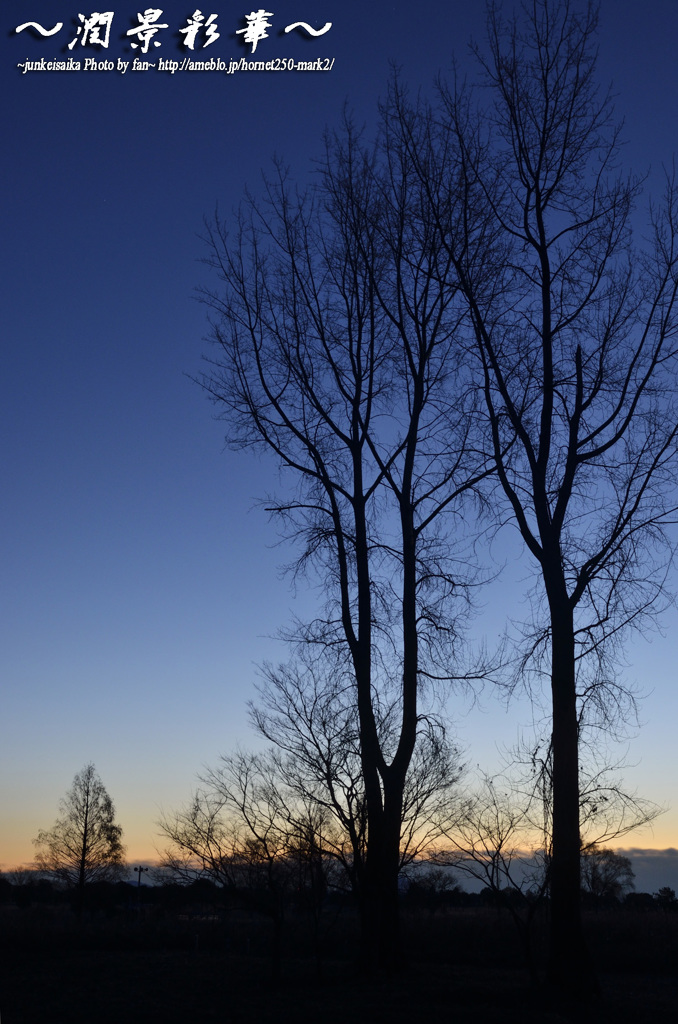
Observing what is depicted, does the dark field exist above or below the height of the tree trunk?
below

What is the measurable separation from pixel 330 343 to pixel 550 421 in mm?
5351

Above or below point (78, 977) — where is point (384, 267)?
above

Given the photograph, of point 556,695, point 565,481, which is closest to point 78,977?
point 556,695

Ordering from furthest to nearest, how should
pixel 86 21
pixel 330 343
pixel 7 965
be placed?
pixel 7 965 → pixel 330 343 → pixel 86 21

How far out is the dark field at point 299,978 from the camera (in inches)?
421

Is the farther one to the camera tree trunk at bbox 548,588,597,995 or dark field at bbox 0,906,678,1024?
dark field at bbox 0,906,678,1024

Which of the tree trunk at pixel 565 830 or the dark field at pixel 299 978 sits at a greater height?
the tree trunk at pixel 565 830

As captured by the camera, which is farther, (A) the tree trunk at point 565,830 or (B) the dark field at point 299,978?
(B) the dark field at point 299,978

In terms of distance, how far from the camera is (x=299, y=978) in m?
14.4

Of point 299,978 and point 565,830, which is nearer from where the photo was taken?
point 565,830

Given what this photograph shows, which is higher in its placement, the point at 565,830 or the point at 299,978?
the point at 565,830

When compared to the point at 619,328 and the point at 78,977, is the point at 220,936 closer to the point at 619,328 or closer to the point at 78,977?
the point at 78,977

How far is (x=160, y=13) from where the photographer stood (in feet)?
48.5

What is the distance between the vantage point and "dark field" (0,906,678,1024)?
10.7m
